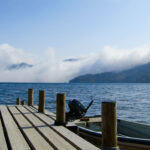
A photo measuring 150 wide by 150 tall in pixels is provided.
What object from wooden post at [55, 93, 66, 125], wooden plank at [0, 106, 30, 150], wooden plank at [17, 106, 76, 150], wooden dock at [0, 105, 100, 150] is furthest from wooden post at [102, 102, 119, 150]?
wooden post at [55, 93, 66, 125]

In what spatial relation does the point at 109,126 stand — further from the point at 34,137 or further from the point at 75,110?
the point at 75,110

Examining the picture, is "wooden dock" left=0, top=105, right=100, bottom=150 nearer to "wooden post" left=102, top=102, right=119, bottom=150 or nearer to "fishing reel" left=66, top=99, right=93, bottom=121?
"wooden post" left=102, top=102, right=119, bottom=150

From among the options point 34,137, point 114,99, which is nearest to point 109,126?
point 34,137

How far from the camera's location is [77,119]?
1418 centimetres

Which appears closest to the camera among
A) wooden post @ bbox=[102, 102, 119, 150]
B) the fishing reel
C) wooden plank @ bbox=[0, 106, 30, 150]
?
wooden plank @ bbox=[0, 106, 30, 150]

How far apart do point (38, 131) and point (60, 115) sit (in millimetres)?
1280

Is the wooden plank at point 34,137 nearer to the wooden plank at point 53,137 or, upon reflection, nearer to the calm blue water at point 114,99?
the wooden plank at point 53,137

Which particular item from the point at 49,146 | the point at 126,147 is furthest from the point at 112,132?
the point at 126,147

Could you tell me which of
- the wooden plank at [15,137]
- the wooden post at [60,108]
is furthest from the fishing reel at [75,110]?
the wooden plank at [15,137]

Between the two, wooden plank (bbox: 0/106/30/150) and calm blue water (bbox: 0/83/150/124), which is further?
calm blue water (bbox: 0/83/150/124)

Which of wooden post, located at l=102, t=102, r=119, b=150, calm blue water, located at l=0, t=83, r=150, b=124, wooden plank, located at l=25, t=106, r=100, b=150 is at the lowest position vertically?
calm blue water, located at l=0, t=83, r=150, b=124

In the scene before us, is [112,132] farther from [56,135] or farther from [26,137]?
[26,137]

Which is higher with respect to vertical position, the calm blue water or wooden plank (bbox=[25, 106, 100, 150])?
wooden plank (bbox=[25, 106, 100, 150])

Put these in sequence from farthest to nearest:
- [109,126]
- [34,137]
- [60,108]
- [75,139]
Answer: [60,108] → [34,137] → [75,139] → [109,126]
